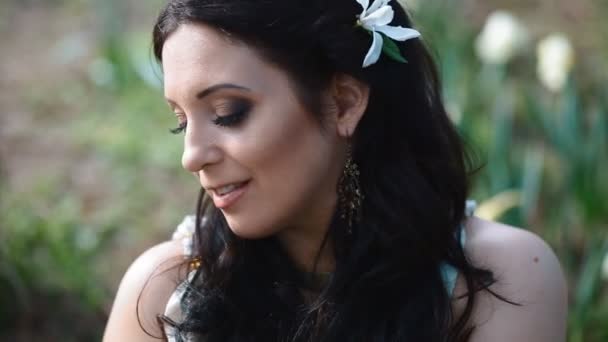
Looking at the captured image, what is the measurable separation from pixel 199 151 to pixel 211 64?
0.50 ft

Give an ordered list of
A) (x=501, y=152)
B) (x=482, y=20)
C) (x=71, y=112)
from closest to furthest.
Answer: (x=501, y=152), (x=71, y=112), (x=482, y=20)

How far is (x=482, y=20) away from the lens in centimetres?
439

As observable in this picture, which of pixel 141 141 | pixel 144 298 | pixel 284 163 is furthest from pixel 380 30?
pixel 141 141

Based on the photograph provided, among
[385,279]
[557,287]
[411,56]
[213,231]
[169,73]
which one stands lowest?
[557,287]

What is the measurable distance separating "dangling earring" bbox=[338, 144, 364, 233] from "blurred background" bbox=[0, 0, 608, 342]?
0.50 meters

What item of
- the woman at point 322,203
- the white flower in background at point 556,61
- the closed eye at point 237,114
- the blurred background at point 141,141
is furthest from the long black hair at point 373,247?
the white flower in background at point 556,61

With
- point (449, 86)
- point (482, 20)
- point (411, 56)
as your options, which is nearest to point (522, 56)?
point (482, 20)

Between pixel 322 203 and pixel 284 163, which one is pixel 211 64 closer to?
pixel 284 163

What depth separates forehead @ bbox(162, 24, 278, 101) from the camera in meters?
1.57

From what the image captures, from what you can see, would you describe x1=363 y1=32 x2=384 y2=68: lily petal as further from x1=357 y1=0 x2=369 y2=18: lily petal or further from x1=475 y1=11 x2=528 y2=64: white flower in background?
x1=475 y1=11 x2=528 y2=64: white flower in background

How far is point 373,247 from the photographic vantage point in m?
1.76

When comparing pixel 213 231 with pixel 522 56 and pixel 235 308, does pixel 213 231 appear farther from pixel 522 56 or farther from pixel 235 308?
pixel 522 56

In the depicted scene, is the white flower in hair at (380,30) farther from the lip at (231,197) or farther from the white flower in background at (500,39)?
the white flower in background at (500,39)

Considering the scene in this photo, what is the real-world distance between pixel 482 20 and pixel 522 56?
0.33 metres
